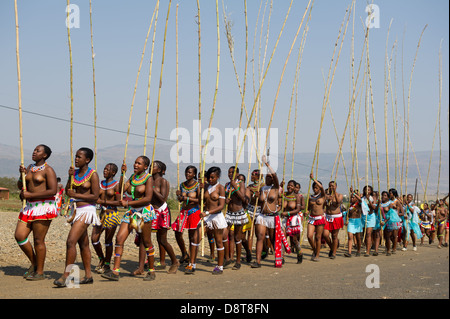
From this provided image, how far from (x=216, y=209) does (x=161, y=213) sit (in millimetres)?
1029

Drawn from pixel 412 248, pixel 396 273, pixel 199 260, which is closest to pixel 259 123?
pixel 199 260

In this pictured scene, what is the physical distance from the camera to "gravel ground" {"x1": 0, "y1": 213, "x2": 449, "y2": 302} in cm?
766

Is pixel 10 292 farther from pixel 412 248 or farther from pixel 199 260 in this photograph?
pixel 412 248

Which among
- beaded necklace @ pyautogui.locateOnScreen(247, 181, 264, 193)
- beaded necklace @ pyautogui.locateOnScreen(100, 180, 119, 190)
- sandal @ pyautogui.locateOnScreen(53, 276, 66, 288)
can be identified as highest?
beaded necklace @ pyautogui.locateOnScreen(100, 180, 119, 190)

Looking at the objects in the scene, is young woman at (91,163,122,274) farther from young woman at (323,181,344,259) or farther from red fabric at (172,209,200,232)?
young woman at (323,181,344,259)

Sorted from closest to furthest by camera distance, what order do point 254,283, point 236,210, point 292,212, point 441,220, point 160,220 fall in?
1. point 254,283
2. point 160,220
3. point 236,210
4. point 292,212
5. point 441,220

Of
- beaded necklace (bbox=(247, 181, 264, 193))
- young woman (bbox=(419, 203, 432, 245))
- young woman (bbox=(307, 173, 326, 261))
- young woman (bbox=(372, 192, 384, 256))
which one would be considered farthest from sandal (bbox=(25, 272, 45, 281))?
young woman (bbox=(419, 203, 432, 245))

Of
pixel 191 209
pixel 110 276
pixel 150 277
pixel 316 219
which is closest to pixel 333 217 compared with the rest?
pixel 316 219

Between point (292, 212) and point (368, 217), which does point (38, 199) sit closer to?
point (292, 212)

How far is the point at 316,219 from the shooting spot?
13320 mm

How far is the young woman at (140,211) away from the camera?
351 inches

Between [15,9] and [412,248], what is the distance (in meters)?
13.9

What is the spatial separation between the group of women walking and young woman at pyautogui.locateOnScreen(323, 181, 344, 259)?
0.08 feet
